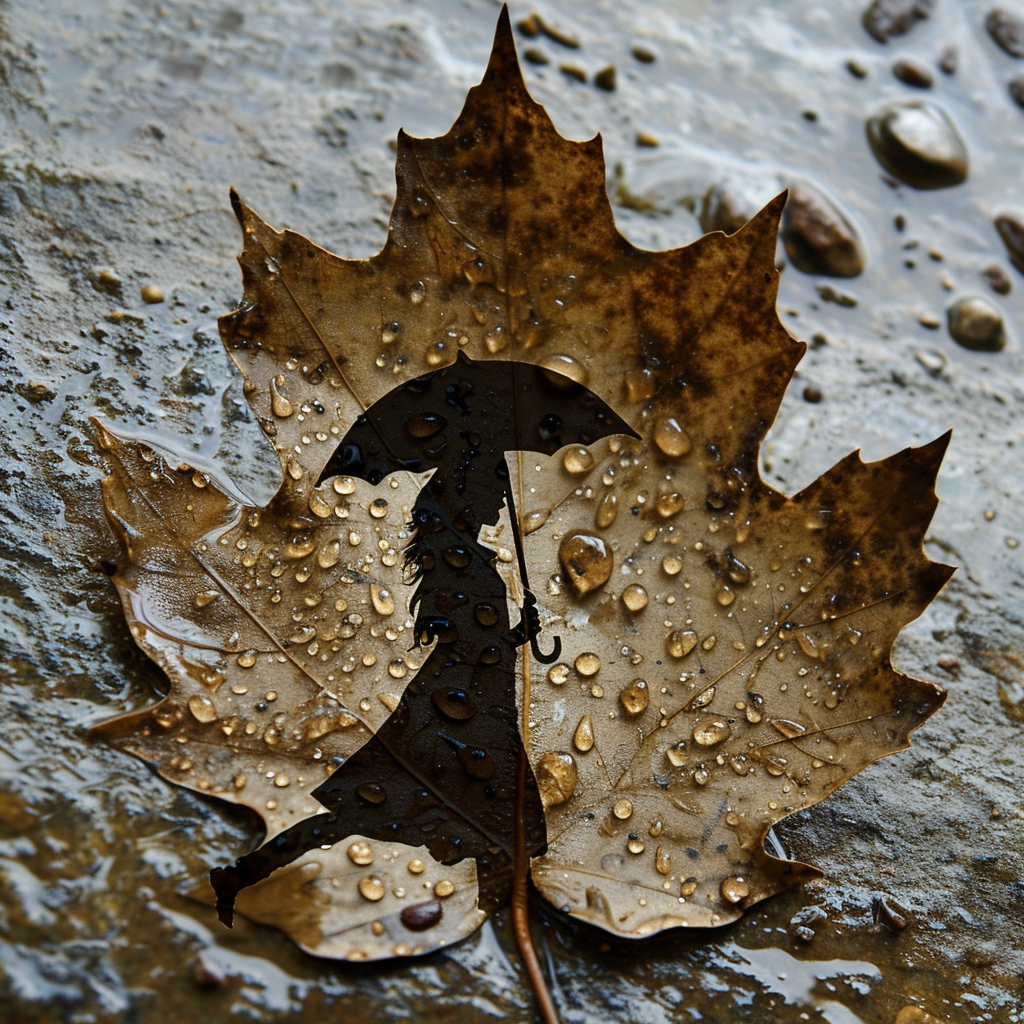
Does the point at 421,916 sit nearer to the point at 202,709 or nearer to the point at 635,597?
the point at 202,709

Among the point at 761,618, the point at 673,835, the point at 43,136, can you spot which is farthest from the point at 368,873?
the point at 43,136

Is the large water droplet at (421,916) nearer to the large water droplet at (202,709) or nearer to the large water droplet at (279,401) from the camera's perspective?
the large water droplet at (202,709)

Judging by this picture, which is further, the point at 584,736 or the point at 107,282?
the point at 107,282

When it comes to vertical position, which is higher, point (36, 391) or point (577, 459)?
point (577, 459)

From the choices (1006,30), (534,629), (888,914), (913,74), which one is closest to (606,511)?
(534,629)

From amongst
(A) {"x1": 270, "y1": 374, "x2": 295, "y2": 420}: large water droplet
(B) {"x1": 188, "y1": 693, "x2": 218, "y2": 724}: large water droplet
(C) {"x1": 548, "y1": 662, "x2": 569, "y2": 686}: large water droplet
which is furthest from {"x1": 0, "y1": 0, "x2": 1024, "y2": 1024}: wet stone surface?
(A) {"x1": 270, "y1": 374, "x2": 295, "y2": 420}: large water droplet

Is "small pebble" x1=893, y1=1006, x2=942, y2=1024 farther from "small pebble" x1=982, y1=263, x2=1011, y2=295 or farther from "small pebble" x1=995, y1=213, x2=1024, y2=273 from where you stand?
"small pebble" x1=995, y1=213, x2=1024, y2=273

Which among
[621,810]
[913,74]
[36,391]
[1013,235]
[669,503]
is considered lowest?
[621,810]
